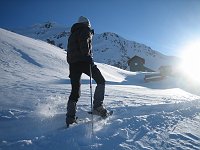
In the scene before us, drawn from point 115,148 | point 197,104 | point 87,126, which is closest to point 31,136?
point 87,126

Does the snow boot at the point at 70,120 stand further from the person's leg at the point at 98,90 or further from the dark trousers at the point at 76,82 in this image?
the person's leg at the point at 98,90

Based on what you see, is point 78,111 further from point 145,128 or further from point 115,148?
point 115,148

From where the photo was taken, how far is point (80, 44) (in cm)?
595

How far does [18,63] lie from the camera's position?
1698 centimetres

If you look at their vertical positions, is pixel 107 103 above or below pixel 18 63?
below

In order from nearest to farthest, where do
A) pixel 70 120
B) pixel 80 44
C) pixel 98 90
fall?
pixel 70 120 < pixel 80 44 < pixel 98 90

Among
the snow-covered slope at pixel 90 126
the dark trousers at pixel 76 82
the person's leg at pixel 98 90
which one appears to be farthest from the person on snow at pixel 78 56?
the snow-covered slope at pixel 90 126

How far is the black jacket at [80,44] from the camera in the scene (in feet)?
19.5

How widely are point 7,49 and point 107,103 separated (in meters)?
12.9

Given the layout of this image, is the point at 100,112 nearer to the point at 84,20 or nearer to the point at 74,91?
the point at 74,91

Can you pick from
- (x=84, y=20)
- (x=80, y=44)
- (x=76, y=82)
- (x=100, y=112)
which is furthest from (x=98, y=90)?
(x=84, y=20)

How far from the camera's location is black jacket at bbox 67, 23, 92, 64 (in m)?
5.94

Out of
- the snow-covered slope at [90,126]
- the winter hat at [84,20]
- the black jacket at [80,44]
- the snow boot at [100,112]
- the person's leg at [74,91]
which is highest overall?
the winter hat at [84,20]

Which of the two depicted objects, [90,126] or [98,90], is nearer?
[90,126]
